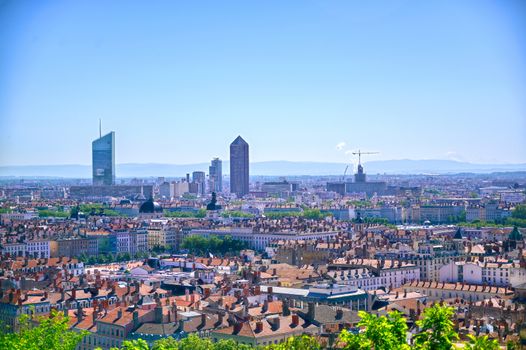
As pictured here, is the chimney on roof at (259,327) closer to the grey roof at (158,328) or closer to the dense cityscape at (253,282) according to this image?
the dense cityscape at (253,282)

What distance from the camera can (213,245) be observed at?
8312 centimetres

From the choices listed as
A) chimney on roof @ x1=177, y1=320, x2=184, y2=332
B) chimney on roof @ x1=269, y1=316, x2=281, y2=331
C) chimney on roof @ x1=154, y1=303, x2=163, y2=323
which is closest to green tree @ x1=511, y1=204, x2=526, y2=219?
chimney on roof @ x1=269, y1=316, x2=281, y2=331

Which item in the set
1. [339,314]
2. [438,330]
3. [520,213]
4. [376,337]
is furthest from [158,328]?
[520,213]

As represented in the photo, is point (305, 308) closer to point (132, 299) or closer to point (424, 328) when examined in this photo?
point (132, 299)

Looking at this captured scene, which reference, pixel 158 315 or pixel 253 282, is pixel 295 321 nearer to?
pixel 158 315

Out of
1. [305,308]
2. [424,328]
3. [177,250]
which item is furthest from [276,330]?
[177,250]

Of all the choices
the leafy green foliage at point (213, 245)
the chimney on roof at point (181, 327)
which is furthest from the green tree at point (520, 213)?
the chimney on roof at point (181, 327)

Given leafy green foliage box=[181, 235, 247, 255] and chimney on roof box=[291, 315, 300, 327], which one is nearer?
chimney on roof box=[291, 315, 300, 327]

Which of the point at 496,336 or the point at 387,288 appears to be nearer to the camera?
the point at 496,336

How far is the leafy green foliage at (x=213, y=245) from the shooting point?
82625 mm

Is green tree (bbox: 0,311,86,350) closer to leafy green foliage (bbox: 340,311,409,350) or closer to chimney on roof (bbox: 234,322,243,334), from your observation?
chimney on roof (bbox: 234,322,243,334)

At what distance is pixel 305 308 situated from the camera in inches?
1566

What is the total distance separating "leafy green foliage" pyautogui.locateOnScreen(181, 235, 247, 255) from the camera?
82625mm

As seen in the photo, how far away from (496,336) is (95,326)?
14227mm
